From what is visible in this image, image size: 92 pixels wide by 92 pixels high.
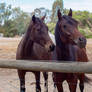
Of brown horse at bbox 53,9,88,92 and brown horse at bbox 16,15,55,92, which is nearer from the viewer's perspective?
brown horse at bbox 53,9,88,92

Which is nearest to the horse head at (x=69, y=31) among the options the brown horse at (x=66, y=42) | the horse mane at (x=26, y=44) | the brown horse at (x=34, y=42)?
the brown horse at (x=66, y=42)

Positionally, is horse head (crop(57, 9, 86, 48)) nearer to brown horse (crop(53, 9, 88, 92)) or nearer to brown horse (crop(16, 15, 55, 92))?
brown horse (crop(53, 9, 88, 92))

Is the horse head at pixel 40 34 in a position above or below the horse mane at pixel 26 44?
above

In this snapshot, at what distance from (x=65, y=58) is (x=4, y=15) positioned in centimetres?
4674

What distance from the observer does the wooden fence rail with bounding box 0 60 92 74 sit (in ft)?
5.81

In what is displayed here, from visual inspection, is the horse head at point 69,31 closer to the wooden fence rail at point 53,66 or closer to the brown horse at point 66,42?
the brown horse at point 66,42

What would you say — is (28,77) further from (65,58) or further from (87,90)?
(65,58)

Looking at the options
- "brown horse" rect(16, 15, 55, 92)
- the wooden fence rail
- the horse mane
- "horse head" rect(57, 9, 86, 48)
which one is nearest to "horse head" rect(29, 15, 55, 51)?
"brown horse" rect(16, 15, 55, 92)

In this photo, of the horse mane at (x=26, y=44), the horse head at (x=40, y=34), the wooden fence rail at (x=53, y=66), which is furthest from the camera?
the horse mane at (x=26, y=44)

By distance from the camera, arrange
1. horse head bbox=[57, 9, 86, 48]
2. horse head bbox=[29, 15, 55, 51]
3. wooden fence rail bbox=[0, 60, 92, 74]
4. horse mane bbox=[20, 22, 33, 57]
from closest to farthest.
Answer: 1. wooden fence rail bbox=[0, 60, 92, 74]
2. horse head bbox=[57, 9, 86, 48]
3. horse head bbox=[29, 15, 55, 51]
4. horse mane bbox=[20, 22, 33, 57]

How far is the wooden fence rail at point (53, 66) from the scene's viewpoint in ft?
5.81

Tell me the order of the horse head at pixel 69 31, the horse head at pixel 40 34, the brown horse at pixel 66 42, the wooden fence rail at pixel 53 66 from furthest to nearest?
the horse head at pixel 40 34
the brown horse at pixel 66 42
the horse head at pixel 69 31
the wooden fence rail at pixel 53 66

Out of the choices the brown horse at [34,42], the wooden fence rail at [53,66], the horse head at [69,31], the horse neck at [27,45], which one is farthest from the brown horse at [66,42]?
the wooden fence rail at [53,66]

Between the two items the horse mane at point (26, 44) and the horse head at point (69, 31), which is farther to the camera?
the horse mane at point (26, 44)
